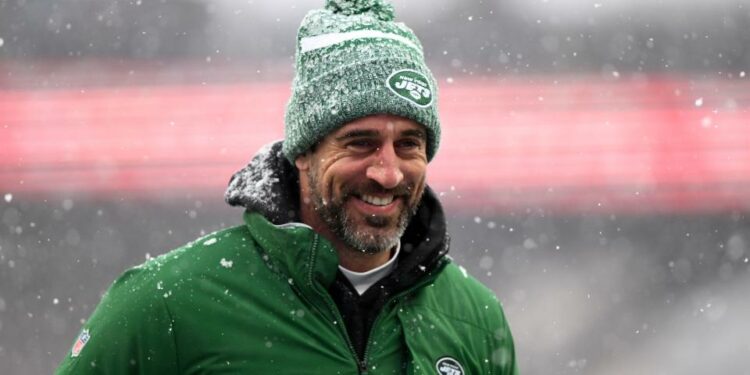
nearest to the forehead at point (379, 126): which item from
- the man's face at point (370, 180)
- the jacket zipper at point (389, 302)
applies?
the man's face at point (370, 180)

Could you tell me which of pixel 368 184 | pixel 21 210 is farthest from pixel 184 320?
pixel 21 210

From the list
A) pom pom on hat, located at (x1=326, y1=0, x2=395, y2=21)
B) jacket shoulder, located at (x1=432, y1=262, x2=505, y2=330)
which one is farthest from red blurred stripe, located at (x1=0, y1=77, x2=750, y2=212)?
pom pom on hat, located at (x1=326, y1=0, x2=395, y2=21)

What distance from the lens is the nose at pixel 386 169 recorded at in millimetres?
2432

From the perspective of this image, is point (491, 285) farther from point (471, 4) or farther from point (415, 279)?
point (415, 279)

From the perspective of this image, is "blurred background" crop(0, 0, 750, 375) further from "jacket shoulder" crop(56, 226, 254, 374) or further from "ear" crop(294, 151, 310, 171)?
"jacket shoulder" crop(56, 226, 254, 374)

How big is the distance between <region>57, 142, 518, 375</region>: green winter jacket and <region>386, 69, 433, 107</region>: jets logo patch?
38cm

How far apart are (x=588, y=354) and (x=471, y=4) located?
2.20 meters

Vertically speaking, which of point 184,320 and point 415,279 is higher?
point 415,279

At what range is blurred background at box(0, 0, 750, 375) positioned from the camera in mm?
6973

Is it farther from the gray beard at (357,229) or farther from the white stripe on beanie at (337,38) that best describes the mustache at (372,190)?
the white stripe on beanie at (337,38)

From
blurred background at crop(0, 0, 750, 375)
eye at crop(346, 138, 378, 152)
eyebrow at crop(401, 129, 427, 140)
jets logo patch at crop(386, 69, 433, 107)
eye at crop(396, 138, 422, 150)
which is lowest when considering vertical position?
eye at crop(346, 138, 378, 152)

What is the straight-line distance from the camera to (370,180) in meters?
2.46

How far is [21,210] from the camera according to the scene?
718 cm

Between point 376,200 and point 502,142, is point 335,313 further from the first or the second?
point 502,142
